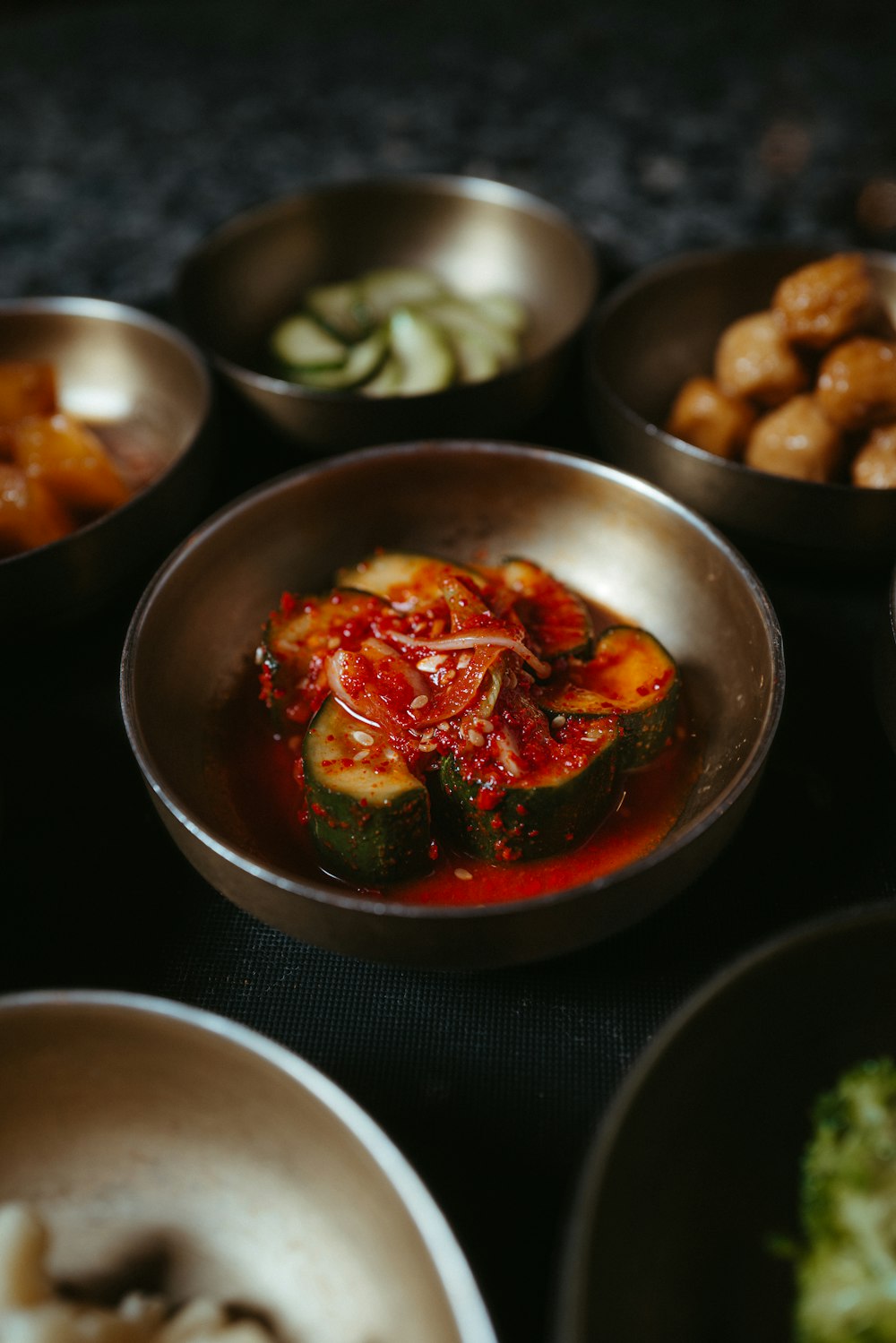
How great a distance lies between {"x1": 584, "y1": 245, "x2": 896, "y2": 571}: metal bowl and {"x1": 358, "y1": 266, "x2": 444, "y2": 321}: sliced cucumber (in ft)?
2.30

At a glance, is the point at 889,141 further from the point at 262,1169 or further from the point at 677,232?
the point at 262,1169

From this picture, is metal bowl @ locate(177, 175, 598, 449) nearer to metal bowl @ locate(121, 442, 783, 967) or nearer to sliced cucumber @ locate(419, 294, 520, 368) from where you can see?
sliced cucumber @ locate(419, 294, 520, 368)

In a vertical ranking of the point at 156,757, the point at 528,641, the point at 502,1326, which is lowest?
the point at 502,1326

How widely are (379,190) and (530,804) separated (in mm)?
2472

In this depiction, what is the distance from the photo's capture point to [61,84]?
441cm

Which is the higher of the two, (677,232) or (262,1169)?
(677,232)

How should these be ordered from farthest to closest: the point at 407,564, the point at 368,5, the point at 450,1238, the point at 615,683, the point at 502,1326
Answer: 1. the point at 368,5
2. the point at 407,564
3. the point at 615,683
4. the point at 502,1326
5. the point at 450,1238

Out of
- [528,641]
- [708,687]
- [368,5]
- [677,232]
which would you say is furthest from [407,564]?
[368,5]

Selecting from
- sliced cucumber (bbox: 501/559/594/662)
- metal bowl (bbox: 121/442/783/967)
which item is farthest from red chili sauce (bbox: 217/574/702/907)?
sliced cucumber (bbox: 501/559/594/662)

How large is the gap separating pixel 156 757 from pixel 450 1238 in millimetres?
912

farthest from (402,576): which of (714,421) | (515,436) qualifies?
(714,421)

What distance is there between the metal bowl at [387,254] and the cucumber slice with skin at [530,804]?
117cm

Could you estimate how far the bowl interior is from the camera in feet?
9.82

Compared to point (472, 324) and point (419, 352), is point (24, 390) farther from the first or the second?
point (472, 324)
